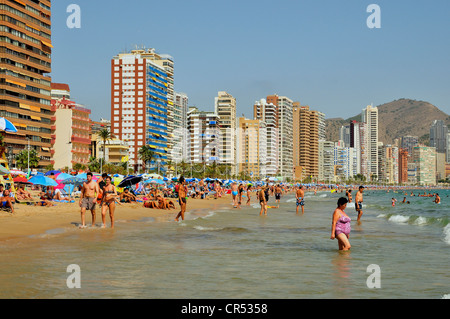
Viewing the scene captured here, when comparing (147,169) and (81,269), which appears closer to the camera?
(81,269)

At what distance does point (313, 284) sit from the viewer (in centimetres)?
859

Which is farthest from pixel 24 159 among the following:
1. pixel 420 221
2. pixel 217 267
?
pixel 217 267

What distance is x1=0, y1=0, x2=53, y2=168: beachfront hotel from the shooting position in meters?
85.9

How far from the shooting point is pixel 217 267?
33.0ft

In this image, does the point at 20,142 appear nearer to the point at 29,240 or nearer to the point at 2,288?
the point at 29,240

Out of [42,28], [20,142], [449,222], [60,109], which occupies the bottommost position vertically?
[449,222]

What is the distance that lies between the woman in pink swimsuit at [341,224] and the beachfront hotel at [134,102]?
13728 cm

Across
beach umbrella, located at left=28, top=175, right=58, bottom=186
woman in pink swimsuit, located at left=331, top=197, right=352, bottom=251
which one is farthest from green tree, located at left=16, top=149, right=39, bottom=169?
woman in pink swimsuit, located at left=331, top=197, right=352, bottom=251

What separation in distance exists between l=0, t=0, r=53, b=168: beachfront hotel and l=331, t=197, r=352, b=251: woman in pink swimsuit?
268 ft

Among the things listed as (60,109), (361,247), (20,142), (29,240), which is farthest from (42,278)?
(60,109)

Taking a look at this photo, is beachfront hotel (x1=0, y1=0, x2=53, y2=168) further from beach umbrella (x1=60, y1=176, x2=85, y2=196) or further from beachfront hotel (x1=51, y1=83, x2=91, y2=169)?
beach umbrella (x1=60, y1=176, x2=85, y2=196)

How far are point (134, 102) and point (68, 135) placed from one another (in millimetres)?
44156

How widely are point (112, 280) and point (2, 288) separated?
1717 mm
